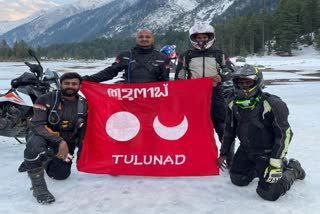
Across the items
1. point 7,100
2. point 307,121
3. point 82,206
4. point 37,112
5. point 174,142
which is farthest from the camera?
point 307,121

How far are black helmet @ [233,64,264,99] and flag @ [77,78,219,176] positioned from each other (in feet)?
2.37

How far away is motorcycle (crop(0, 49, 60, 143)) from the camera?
6.09 m

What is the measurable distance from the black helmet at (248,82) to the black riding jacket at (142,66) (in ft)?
4.62

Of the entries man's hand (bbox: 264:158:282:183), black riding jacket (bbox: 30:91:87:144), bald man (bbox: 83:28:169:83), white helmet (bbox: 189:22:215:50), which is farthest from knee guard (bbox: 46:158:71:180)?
man's hand (bbox: 264:158:282:183)

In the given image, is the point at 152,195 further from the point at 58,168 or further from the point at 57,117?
the point at 57,117

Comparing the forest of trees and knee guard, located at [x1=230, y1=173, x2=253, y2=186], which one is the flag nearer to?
knee guard, located at [x1=230, y1=173, x2=253, y2=186]

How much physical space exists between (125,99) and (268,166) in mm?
1927

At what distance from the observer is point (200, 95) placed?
16.3 ft

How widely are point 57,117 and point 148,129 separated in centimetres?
112

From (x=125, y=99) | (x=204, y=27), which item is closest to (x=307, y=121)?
(x=204, y=27)

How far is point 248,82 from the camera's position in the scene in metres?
4.23

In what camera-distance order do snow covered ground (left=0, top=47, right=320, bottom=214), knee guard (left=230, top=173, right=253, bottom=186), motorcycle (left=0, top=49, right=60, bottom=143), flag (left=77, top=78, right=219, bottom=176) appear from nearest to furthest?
1. snow covered ground (left=0, top=47, right=320, bottom=214)
2. knee guard (left=230, top=173, right=253, bottom=186)
3. flag (left=77, top=78, right=219, bottom=176)
4. motorcycle (left=0, top=49, right=60, bottom=143)

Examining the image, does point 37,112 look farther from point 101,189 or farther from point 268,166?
point 268,166

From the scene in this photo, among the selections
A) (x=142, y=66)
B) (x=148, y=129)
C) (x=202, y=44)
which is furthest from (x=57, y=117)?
(x=202, y=44)
